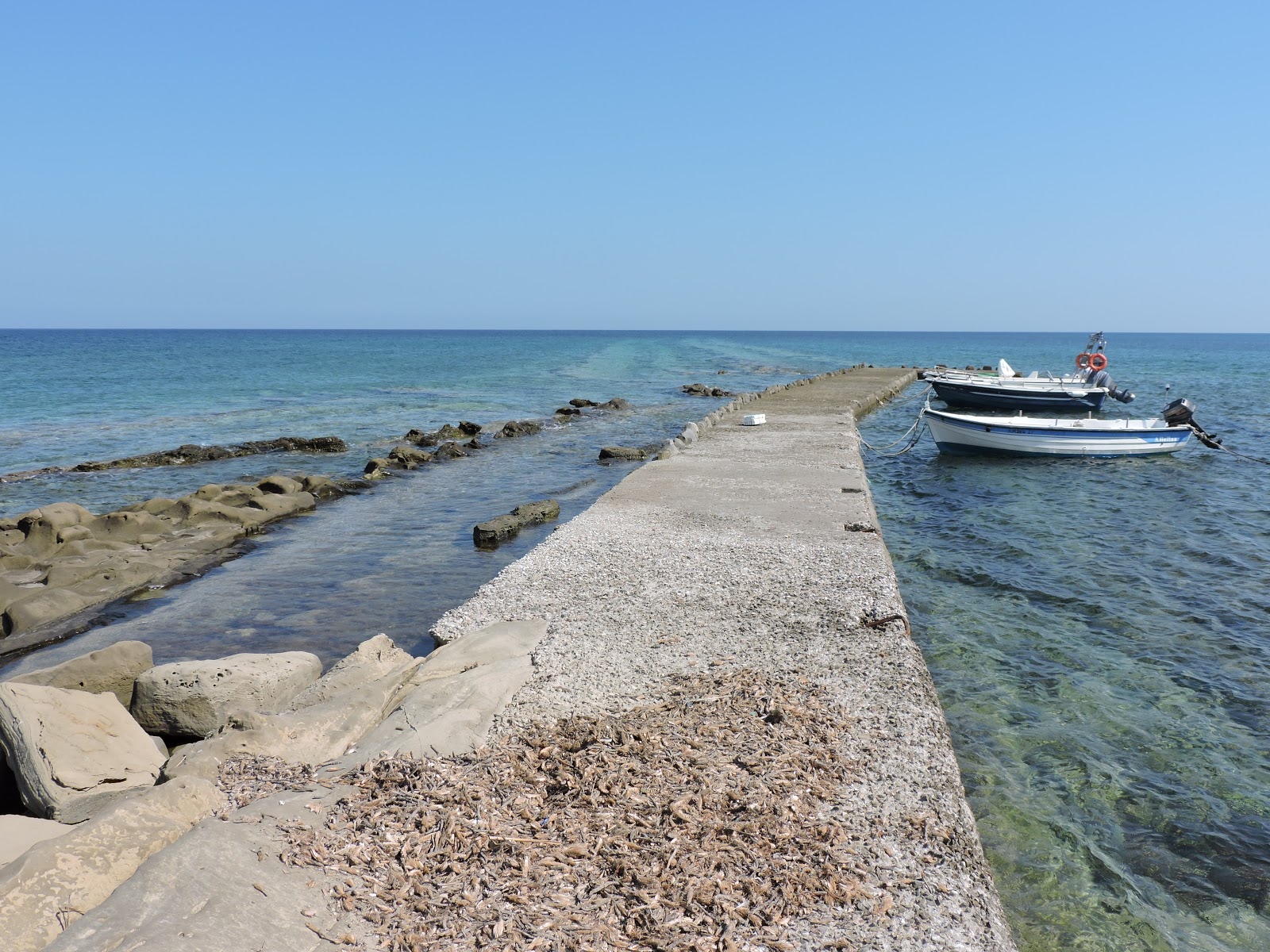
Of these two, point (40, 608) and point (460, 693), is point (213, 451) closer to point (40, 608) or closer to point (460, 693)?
point (40, 608)

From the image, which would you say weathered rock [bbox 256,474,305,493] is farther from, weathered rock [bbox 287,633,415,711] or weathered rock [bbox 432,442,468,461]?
weathered rock [bbox 287,633,415,711]

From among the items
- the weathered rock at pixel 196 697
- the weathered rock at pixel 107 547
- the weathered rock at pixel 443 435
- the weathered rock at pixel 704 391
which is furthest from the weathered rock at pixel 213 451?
the weathered rock at pixel 704 391

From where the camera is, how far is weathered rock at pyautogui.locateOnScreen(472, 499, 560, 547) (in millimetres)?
13117

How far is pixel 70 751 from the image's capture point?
537 cm

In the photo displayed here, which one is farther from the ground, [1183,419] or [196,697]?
[1183,419]

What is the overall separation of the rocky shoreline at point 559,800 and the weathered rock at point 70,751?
10 cm

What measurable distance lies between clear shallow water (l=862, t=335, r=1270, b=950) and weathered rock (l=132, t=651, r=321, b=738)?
578cm

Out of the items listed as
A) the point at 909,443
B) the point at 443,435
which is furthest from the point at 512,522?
the point at 909,443

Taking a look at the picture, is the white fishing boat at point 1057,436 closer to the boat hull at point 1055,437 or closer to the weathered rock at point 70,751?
the boat hull at point 1055,437

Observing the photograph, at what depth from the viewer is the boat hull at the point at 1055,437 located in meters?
21.5

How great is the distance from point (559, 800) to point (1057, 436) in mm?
20741

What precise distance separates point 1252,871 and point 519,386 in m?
46.7

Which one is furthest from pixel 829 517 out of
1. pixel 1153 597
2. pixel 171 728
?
pixel 171 728

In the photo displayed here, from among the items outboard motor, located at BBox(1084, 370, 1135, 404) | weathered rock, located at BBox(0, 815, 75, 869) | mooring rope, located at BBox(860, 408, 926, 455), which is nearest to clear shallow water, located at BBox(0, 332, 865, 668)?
weathered rock, located at BBox(0, 815, 75, 869)
